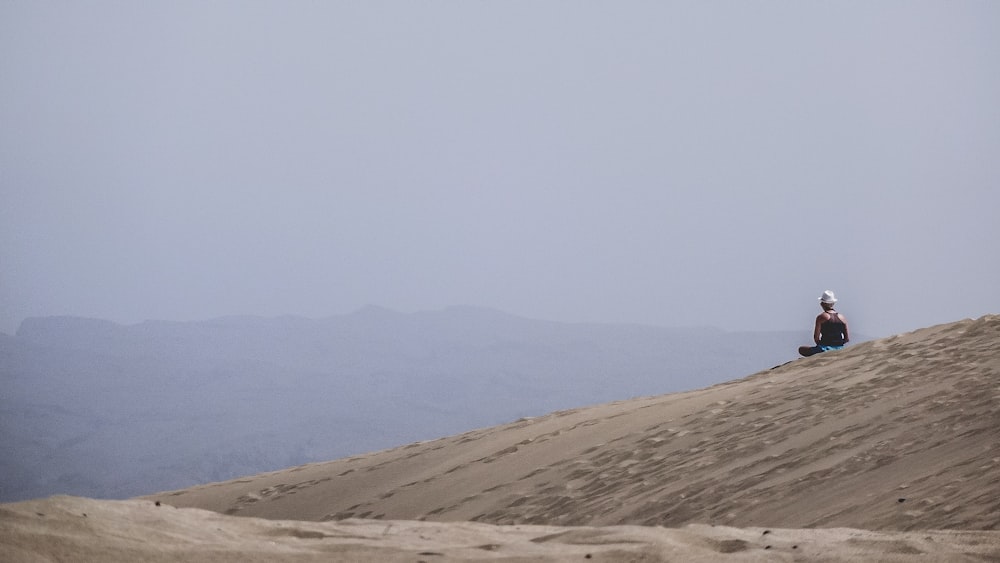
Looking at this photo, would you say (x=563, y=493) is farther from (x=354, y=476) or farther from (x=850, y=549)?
(x=850, y=549)

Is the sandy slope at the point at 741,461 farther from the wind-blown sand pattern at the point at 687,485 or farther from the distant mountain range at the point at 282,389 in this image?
the distant mountain range at the point at 282,389

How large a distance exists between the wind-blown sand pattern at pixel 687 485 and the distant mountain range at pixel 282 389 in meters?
71.1

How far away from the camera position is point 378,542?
12.1ft

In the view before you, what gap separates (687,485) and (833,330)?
455 centimetres

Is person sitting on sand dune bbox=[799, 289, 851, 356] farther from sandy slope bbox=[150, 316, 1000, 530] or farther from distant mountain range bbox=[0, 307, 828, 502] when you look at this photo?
distant mountain range bbox=[0, 307, 828, 502]

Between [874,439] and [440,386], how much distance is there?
10445 cm

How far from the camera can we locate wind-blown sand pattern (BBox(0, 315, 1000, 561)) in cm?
355

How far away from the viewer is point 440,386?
11006 centimetres

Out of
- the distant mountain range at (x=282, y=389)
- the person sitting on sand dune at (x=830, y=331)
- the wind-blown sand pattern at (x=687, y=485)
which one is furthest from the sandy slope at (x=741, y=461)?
the distant mountain range at (x=282, y=389)

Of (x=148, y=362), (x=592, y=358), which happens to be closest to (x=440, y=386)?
(x=592, y=358)

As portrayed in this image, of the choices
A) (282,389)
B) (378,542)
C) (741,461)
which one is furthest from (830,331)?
(282,389)

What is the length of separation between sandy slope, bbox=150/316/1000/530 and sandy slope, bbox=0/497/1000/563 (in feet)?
3.73

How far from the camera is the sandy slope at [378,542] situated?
323 centimetres

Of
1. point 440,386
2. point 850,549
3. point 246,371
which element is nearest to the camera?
point 850,549
